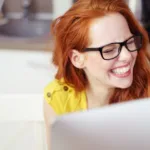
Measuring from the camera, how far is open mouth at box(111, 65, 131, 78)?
0.69 metres

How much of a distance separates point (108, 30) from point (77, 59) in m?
0.13

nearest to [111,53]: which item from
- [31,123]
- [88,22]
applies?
[88,22]

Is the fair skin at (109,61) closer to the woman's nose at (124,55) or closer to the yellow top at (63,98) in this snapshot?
the woman's nose at (124,55)

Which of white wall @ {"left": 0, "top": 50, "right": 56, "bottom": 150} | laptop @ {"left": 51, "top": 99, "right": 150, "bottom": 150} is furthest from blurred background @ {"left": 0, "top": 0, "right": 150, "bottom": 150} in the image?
laptop @ {"left": 51, "top": 99, "right": 150, "bottom": 150}

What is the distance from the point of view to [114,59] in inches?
26.1

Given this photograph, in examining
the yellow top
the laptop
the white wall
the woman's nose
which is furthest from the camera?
the white wall

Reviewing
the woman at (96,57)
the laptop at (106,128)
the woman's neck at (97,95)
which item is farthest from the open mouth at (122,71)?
the laptop at (106,128)

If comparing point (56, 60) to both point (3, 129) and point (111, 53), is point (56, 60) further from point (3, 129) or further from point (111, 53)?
point (3, 129)

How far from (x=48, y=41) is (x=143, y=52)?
0.50m

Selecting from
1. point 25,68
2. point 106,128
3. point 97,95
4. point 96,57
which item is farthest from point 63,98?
point 106,128

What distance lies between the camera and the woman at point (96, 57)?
0.67 metres

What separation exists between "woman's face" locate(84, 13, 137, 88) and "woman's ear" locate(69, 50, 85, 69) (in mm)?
18

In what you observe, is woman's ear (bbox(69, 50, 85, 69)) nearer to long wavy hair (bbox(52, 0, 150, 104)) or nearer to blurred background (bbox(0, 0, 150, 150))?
long wavy hair (bbox(52, 0, 150, 104))

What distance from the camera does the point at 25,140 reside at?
110cm
